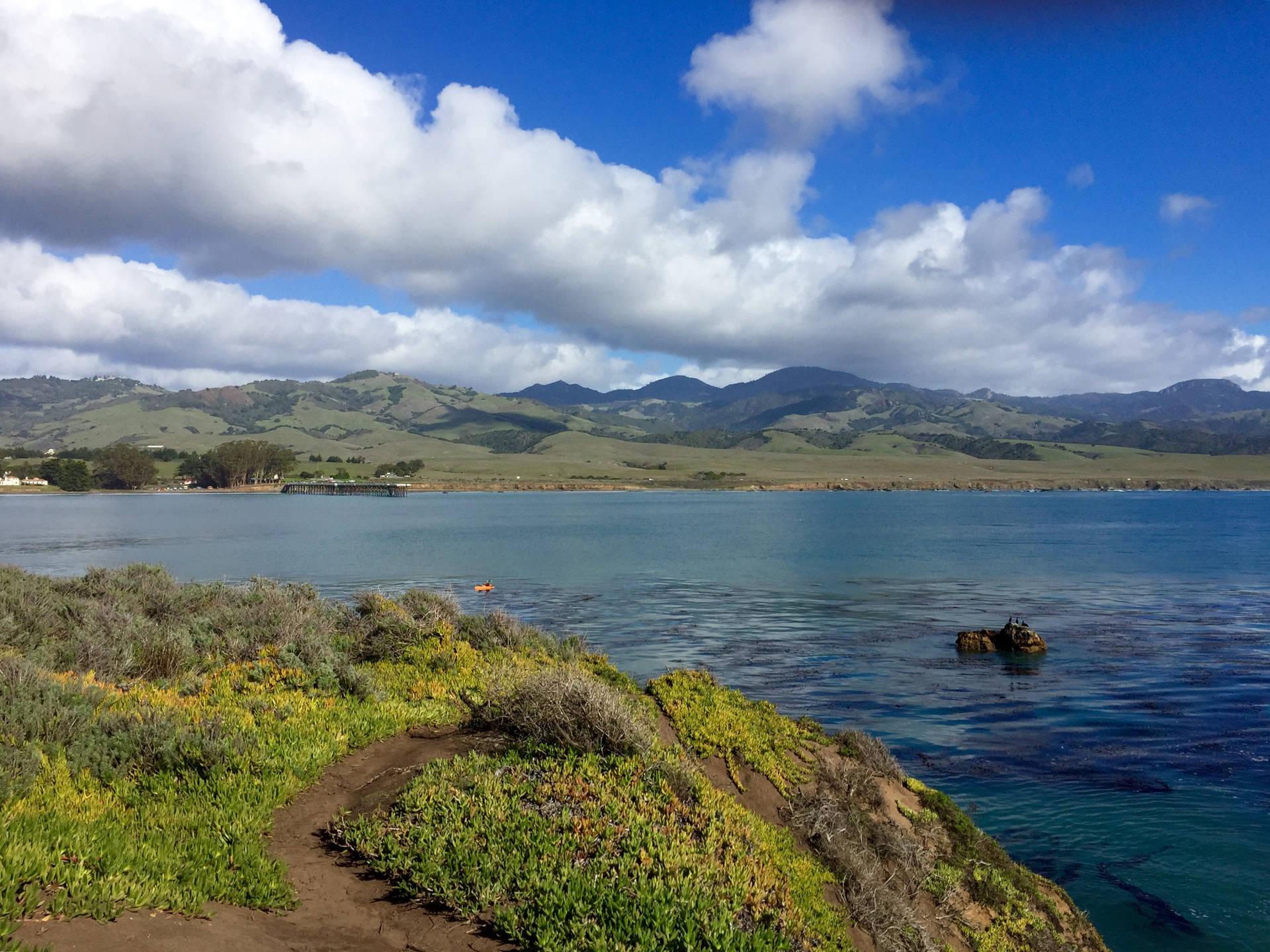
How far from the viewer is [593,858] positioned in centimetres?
704

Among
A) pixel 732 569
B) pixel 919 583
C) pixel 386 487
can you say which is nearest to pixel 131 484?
pixel 386 487

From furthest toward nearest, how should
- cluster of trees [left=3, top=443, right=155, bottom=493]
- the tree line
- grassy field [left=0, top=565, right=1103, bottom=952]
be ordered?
the tree line < cluster of trees [left=3, top=443, right=155, bottom=493] < grassy field [left=0, top=565, right=1103, bottom=952]

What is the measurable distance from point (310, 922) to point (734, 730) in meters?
6.15

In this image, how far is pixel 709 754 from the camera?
34.5 feet

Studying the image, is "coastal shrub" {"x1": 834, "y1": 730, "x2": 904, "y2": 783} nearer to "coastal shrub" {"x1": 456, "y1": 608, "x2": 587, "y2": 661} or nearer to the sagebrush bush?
"coastal shrub" {"x1": 456, "y1": 608, "x2": 587, "y2": 661}

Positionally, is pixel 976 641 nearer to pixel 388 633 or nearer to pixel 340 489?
pixel 388 633

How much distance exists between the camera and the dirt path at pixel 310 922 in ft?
18.2

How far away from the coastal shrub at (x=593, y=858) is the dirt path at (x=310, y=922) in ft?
0.68

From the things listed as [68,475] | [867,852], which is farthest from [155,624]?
[68,475]

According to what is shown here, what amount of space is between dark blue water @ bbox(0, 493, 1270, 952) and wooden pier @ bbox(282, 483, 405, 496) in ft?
293

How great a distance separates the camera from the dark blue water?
13.5m

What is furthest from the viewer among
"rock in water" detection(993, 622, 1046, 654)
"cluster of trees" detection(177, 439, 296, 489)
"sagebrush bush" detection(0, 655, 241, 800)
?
"cluster of trees" detection(177, 439, 296, 489)

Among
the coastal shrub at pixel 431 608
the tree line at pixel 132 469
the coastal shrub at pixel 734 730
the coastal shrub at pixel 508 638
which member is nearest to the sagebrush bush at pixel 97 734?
the coastal shrub at pixel 734 730

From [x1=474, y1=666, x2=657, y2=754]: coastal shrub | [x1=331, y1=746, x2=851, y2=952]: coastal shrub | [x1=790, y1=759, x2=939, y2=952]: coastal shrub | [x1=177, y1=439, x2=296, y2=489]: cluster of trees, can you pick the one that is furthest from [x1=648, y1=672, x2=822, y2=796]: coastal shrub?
[x1=177, y1=439, x2=296, y2=489]: cluster of trees
